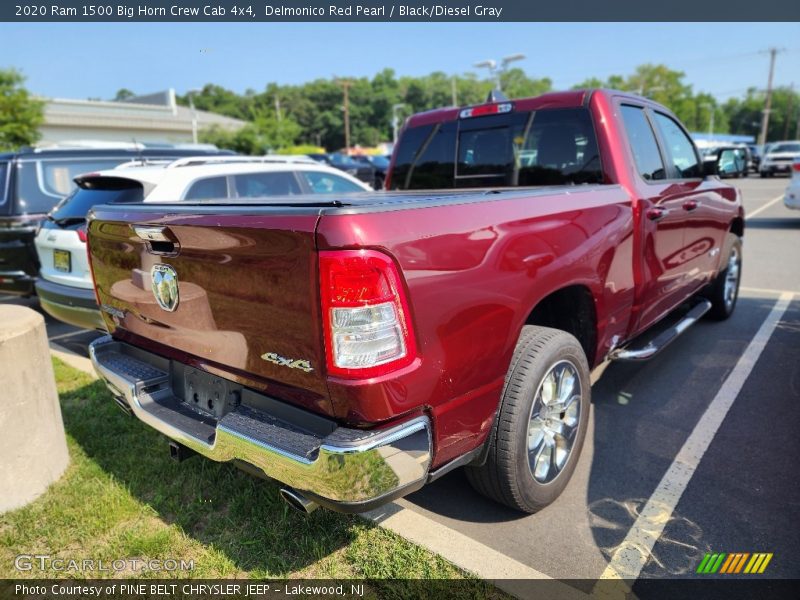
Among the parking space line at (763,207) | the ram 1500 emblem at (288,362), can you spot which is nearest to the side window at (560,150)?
the ram 1500 emblem at (288,362)

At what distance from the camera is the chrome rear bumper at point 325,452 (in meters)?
1.85

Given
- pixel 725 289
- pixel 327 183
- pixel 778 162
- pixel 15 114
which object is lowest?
pixel 725 289

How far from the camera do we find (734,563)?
2.38 m

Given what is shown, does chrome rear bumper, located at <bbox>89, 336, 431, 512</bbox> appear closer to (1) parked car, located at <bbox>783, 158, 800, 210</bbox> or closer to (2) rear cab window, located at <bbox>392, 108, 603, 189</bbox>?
(2) rear cab window, located at <bbox>392, 108, 603, 189</bbox>

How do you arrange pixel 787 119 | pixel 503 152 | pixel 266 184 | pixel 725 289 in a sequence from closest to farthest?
pixel 503 152
pixel 725 289
pixel 266 184
pixel 787 119

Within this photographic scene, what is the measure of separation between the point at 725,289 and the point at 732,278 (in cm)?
33

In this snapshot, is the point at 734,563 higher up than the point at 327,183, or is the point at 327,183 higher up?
the point at 327,183

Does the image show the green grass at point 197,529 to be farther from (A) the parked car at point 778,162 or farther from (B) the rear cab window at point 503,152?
(A) the parked car at point 778,162

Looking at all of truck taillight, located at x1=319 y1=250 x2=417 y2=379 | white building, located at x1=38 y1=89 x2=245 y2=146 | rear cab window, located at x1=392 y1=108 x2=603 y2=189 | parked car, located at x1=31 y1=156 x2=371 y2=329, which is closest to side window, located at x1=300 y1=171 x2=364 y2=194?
parked car, located at x1=31 y1=156 x2=371 y2=329

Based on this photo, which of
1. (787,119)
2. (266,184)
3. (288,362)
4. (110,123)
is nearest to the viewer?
(288,362)

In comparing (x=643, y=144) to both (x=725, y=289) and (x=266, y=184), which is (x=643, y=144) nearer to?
(x=725, y=289)

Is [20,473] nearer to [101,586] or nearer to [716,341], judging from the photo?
[101,586]

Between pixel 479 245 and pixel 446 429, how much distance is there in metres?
0.71
